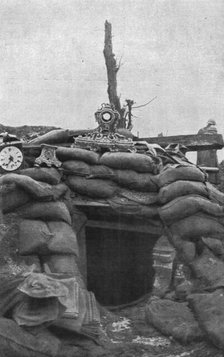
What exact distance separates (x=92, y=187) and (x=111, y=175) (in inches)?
13.6

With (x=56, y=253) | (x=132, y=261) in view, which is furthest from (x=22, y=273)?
(x=132, y=261)

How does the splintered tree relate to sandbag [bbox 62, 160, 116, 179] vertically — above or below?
above

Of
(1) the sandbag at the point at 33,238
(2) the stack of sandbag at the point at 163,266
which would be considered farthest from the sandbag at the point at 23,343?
(2) the stack of sandbag at the point at 163,266

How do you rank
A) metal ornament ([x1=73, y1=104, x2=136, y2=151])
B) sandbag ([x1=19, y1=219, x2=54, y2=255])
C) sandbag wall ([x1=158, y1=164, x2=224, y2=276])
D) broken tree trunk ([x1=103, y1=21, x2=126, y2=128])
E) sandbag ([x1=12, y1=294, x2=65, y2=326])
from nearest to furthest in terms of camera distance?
sandbag ([x1=12, y1=294, x2=65, y2=326])
sandbag ([x1=19, y1=219, x2=54, y2=255])
sandbag wall ([x1=158, y1=164, x2=224, y2=276])
metal ornament ([x1=73, y1=104, x2=136, y2=151])
broken tree trunk ([x1=103, y1=21, x2=126, y2=128])

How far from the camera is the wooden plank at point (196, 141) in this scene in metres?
11.6

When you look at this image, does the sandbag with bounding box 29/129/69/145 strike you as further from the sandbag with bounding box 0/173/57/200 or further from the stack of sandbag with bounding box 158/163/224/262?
the stack of sandbag with bounding box 158/163/224/262

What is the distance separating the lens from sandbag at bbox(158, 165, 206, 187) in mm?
8680

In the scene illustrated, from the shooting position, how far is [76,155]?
8.91 metres

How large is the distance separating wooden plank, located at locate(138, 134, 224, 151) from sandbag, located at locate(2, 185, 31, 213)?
3.86 m

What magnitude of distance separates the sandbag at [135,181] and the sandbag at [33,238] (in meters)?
1.41

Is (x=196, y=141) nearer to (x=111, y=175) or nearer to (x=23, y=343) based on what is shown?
(x=111, y=175)

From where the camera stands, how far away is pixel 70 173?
8836mm

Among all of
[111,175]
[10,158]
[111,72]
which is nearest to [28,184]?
[10,158]

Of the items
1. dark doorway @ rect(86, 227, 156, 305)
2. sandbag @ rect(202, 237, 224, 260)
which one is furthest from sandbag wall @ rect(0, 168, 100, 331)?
sandbag @ rect(202, 237, 224, 260)
